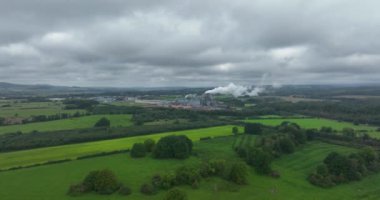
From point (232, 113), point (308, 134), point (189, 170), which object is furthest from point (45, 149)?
point (232, 113)

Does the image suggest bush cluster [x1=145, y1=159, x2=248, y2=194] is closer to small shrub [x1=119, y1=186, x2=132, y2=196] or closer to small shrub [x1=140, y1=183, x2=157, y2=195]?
small shrub [x1=140, y1=183, x2=157, y2=195]

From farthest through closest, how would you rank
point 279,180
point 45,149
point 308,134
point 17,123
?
point 17,123
point 308,134
point 45,149
point 279,180

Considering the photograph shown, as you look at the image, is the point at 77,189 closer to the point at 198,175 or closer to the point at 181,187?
the point at 181,187

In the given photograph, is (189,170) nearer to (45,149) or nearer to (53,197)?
(53,197)

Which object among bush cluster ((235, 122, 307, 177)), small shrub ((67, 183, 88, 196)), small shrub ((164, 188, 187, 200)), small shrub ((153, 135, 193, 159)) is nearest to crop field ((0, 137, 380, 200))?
small shrub ((67, 183, 88, 196))

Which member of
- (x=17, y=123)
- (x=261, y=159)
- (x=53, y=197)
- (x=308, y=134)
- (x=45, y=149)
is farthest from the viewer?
(x=17, y=123)

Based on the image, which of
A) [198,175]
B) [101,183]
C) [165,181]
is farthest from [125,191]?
[198,175]
